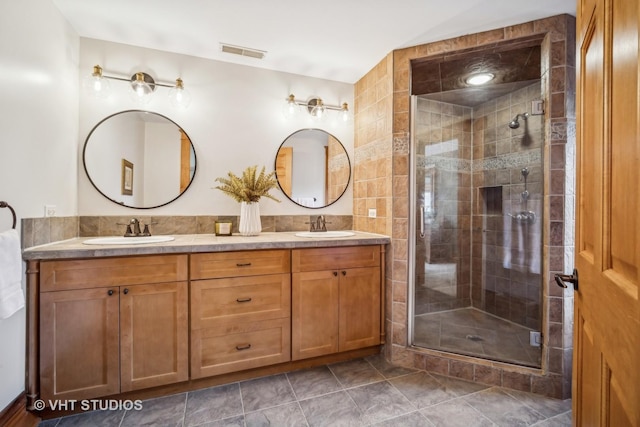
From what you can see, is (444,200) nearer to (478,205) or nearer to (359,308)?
(478,205)

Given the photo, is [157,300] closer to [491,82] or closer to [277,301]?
[277,301]

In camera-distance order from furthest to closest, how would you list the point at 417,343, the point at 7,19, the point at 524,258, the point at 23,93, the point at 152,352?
the point at 524,258, the point at 417,343, the point at 152,352, the point at 23,93, the point at 7,19

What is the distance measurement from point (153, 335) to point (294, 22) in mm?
2177

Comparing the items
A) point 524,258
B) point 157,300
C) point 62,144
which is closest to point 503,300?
point 524,258

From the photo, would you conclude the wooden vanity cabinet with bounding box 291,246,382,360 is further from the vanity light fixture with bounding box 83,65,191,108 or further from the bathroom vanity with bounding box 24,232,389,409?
the vanity light fixture with bounding box 83,65,191,108

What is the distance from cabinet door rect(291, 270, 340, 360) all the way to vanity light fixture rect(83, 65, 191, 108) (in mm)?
1685

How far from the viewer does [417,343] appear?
7.08 ft

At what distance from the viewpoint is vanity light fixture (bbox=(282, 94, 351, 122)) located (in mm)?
2582

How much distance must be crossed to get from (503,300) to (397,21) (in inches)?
96.9

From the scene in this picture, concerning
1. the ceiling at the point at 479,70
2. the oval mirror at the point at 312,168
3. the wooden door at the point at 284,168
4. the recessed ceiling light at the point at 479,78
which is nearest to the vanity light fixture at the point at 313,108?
the oval mirror at the point at 312,168

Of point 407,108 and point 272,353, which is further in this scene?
point 407,108

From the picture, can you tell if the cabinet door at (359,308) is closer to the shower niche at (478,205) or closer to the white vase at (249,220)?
the shower niche at (478,205)

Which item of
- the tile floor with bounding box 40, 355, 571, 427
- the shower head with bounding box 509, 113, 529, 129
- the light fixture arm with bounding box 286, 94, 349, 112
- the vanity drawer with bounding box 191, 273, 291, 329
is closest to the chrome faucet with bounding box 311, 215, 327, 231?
the vanity drawer with bounding box 191, 273, 291, 329

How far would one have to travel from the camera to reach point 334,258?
82.0 inches
